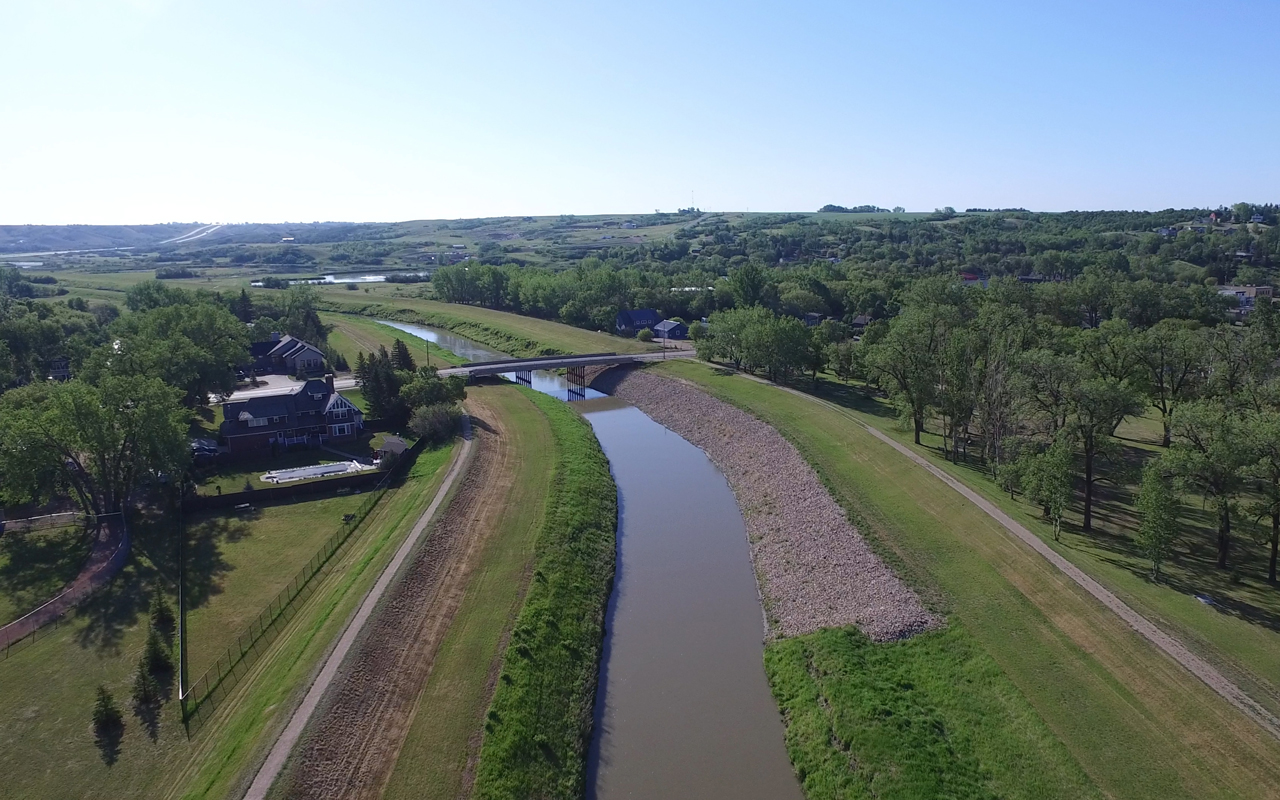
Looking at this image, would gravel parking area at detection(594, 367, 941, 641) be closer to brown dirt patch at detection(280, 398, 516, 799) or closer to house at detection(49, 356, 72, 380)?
brown dirt patch at detection(280, 398, 516, 799)

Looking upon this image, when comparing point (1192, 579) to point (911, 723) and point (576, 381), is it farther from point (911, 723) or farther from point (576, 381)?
point (576, 381)

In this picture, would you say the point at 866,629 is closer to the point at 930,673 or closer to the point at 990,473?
the point at 930,673

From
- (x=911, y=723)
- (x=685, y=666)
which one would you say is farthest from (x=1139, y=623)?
(x=685, y=666)

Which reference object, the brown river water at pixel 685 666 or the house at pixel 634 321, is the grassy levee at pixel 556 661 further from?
the house at pixel 634 321

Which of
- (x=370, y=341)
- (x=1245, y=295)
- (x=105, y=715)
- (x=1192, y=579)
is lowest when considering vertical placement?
(x=105, y=715)

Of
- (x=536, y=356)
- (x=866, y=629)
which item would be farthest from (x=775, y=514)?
(x=536, y=356)

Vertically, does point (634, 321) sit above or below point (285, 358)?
above

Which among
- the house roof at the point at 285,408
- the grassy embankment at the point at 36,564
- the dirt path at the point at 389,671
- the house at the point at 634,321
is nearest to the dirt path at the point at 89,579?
the grassy embankment at the point at 36,564
